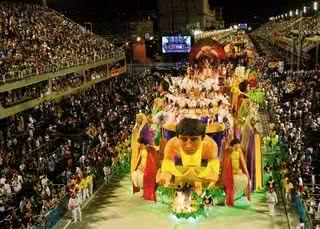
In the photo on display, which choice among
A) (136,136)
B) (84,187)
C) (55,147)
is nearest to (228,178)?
(136,136)

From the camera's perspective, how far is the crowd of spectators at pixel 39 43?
86.1ft

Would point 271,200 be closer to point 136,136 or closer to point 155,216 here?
point 155,216

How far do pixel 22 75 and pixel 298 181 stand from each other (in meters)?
14.0

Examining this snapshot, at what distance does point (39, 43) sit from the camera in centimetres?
3141

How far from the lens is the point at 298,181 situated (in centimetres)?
1602

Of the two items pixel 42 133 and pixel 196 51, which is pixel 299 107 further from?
pixel 42 133

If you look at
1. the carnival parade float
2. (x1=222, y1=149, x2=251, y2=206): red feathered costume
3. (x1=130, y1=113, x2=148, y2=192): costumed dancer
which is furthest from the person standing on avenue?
(x1=130, y1=113, x2=148, y2=192): costumed dancer

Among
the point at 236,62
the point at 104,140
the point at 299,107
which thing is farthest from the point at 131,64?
the point at 104,140

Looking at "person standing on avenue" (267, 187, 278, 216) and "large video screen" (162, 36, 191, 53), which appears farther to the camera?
"large video screen" (162, 36, 191, 53)

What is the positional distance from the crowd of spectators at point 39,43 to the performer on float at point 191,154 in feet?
37.5

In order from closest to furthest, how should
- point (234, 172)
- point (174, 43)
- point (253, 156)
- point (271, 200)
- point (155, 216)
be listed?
point (234, 172), point (271, 200), point (155, 216), point (253, 156), point (174, 43)

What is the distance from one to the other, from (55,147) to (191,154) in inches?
360

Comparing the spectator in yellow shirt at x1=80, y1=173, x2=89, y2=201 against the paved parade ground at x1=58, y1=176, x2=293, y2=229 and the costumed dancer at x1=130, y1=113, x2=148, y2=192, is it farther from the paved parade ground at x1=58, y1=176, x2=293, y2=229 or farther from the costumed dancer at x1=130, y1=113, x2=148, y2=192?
the costumed dancer at x1=130, y1=113, x2=148, y2=192

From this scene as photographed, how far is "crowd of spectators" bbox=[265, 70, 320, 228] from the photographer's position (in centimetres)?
1586
